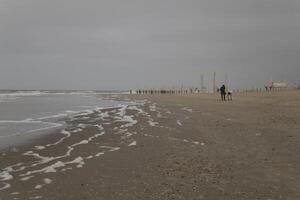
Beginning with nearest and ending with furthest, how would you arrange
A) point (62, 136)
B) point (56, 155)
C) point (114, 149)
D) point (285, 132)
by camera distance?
point (56, 155) < point (114, 149) < point (285, 132) < point (62, 136)

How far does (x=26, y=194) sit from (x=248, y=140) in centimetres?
837

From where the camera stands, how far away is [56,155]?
34.4 ft

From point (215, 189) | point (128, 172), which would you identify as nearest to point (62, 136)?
point (128, 172)

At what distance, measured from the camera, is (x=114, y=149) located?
1138cm

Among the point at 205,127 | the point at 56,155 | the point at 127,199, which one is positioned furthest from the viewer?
the point at 205,127

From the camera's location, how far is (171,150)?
10969 mm

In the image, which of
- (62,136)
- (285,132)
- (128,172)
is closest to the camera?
(128,172)

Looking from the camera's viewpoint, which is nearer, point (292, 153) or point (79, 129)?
point (292, 153)

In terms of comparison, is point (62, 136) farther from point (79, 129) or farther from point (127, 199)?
point (127, 199)

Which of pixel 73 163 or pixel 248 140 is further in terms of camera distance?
pixel 248 140

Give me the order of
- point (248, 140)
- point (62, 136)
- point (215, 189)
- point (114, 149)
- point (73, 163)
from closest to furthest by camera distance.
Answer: point (215, 189) < point (73, 163) < point (114, 149) < point (248, 140) < point (62, 136)

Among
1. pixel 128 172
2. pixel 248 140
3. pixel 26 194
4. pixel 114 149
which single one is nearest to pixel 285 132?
pixel 248 140

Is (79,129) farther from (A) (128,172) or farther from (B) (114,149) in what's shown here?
(A) (128,172)

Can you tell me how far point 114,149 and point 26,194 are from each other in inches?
199
